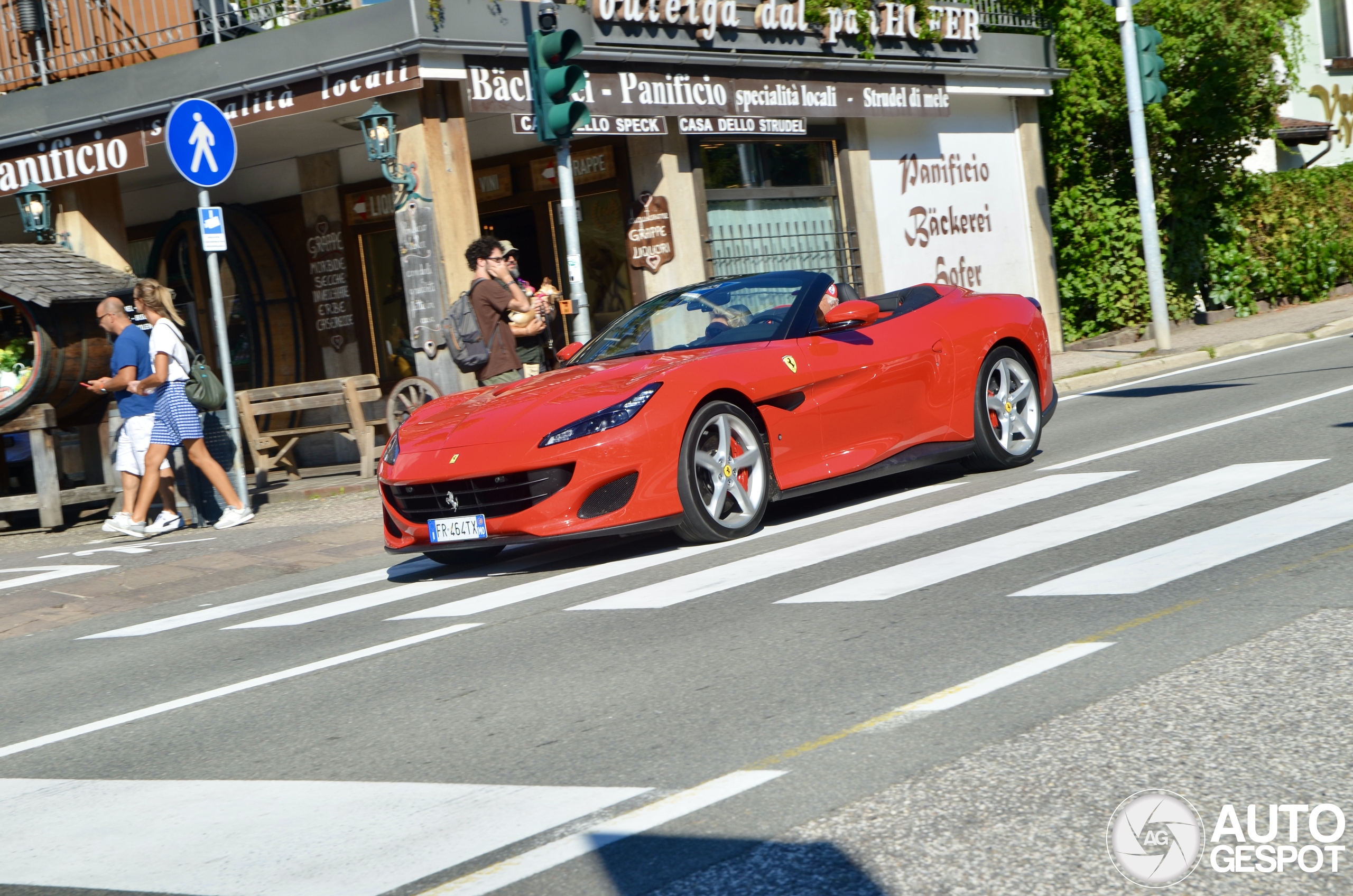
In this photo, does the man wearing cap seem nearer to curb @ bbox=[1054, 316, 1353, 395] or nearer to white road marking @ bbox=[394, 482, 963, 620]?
white road marking @ bbox=[394, 482, 963, 620]

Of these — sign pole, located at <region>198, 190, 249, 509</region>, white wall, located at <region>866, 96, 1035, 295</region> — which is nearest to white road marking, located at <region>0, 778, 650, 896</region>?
sign pole, located at <region>198, 190, 249, 509</region>

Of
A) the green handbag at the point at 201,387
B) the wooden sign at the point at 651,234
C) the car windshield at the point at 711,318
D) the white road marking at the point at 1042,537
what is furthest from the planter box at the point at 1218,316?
the green handbag at the point at 201,387

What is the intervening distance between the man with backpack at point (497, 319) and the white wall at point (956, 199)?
8.54m

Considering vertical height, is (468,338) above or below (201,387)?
above

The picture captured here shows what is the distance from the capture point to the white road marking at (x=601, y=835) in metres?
3.14

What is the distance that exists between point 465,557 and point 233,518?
4044 millimetres

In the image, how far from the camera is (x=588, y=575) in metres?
7.42

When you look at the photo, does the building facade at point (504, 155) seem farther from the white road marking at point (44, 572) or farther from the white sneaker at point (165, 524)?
the white road marking at point (44, 572)

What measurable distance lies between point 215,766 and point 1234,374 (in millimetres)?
12243

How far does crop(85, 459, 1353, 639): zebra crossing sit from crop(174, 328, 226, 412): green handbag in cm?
338

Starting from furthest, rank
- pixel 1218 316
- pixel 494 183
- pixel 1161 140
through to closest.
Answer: pixel 1218 316
pixel 1161 140
pixel 494 183

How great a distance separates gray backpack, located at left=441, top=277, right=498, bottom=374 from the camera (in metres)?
11.7

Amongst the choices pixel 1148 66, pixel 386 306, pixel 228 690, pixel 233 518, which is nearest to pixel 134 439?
pixel 233 518

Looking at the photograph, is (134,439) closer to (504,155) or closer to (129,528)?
(129,528)
